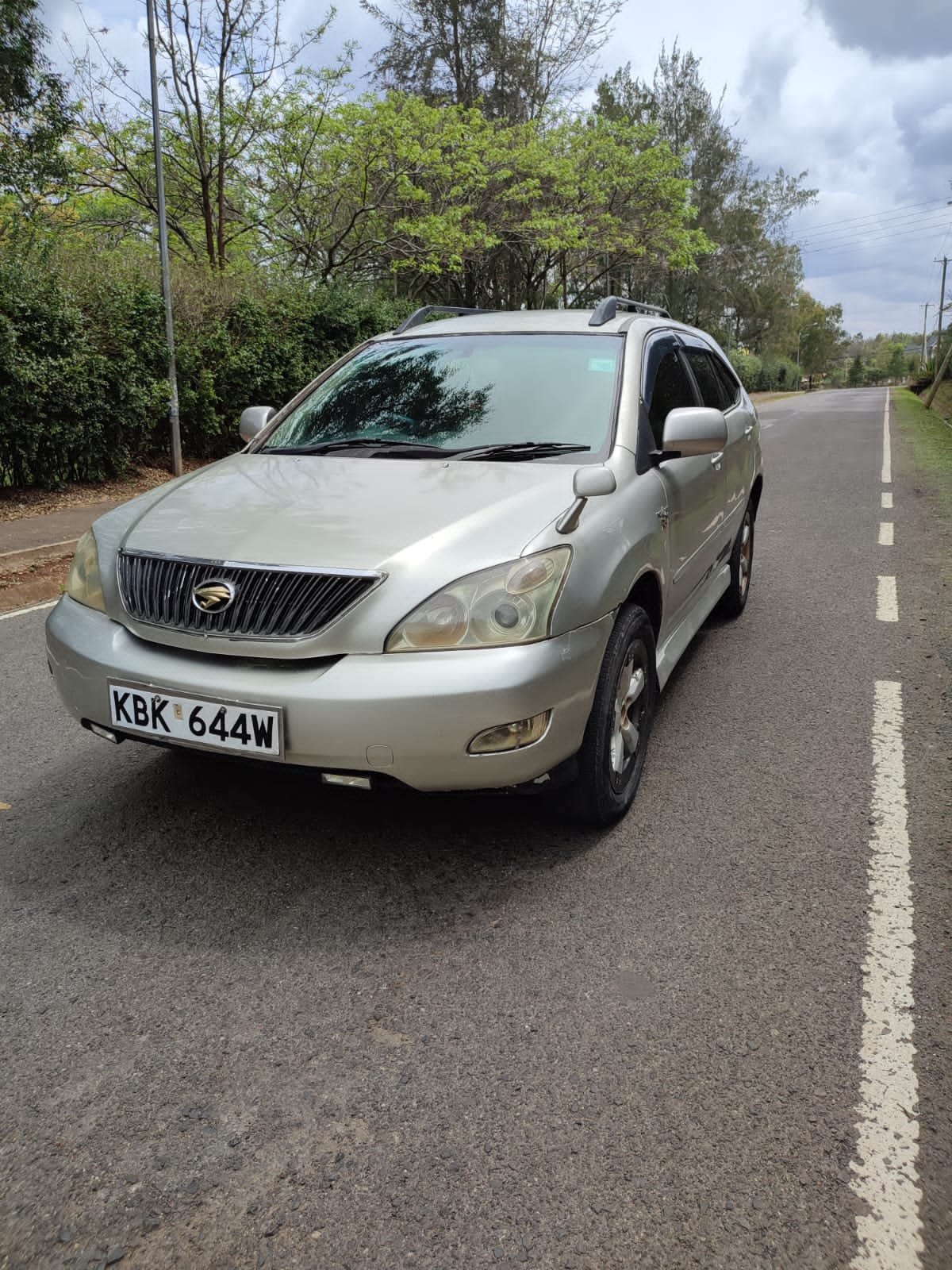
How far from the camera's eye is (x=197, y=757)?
2.89 meters

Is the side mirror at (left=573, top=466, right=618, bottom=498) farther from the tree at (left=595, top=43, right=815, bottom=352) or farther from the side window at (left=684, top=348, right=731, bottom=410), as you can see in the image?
the tree at (left=595, top=43, right=815, bottom=352)

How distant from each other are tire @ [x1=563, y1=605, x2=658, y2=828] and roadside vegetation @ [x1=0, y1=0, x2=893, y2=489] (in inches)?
341

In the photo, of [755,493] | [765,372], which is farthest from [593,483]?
[765,372]

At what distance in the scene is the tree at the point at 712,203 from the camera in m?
42.3

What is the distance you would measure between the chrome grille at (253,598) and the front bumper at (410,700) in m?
0.09

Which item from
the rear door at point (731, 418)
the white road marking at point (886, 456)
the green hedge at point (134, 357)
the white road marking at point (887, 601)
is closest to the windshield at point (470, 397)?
the rear door at point (731, 418)

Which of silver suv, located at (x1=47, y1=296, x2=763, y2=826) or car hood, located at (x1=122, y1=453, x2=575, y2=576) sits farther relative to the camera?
car hood, located at (x1=122, y1=453, x2=575, y2=576)

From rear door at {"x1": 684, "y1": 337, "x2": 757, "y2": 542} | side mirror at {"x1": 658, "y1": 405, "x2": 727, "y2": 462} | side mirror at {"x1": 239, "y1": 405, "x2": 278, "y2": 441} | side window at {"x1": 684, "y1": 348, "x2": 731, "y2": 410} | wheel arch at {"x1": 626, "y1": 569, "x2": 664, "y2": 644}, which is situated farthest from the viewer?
rear door at {"x1": 684, "y1": 337, "x2": 757, "y2": 542}

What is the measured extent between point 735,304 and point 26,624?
51.1m

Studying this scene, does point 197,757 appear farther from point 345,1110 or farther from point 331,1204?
point 331,1204

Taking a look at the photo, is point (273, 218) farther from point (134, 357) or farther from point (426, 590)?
point (426, 590)

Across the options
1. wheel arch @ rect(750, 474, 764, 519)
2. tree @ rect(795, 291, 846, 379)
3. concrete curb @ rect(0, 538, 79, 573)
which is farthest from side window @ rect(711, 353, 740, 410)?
tree @ rect(795, 291, 846, 379)

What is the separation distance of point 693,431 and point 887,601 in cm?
362

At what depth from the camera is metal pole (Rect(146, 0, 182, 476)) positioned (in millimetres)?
11523
